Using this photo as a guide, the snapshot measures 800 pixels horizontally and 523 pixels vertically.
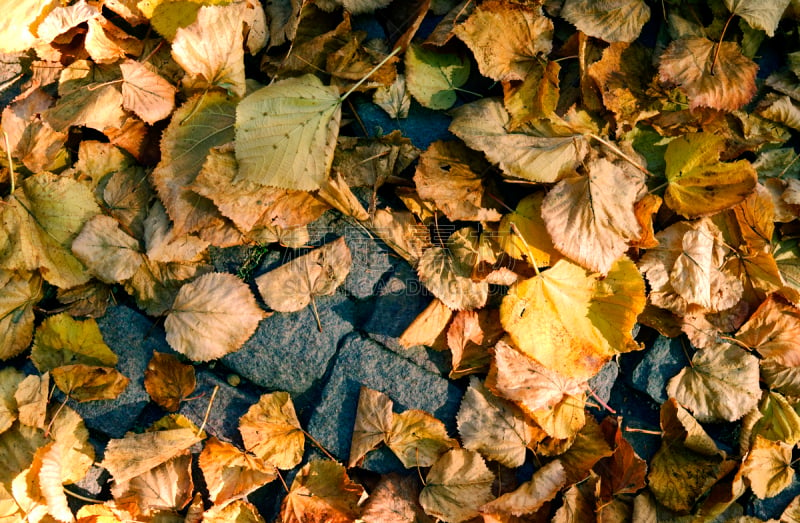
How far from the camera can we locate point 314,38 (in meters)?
1.75

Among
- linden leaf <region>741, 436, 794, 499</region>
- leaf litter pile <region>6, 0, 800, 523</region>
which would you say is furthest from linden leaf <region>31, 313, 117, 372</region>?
linden leaf <region>741, 436, 794, 499</region>

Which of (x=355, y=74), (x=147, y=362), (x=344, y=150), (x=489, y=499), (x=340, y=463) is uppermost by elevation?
(x=355, y=74)

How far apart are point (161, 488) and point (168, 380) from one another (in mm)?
292

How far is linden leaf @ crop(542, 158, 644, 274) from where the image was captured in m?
1.58

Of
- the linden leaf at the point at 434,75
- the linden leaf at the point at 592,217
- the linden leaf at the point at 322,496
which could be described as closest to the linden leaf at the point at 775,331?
the linden leaf at the point at 592,217

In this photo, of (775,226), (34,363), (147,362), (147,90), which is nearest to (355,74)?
(147,90)

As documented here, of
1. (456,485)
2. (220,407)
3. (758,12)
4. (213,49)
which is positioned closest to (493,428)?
(456,485)

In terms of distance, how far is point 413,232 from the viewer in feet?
5.61

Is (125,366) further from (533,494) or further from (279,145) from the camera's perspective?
(533,494)

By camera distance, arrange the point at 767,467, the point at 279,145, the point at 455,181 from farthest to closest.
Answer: the point at 767,467 < the point at 455,181 < the point at 279,145

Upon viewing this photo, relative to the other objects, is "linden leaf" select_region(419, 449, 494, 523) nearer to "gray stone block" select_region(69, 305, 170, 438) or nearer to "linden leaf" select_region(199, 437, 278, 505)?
"linden leaf" select_region(199, 437, 278, 505)

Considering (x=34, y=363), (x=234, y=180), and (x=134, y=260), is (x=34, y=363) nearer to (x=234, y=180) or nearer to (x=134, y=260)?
(x=134, y=260)

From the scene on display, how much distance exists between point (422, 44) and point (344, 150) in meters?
0.38

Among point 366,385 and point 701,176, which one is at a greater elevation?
point 701,176
